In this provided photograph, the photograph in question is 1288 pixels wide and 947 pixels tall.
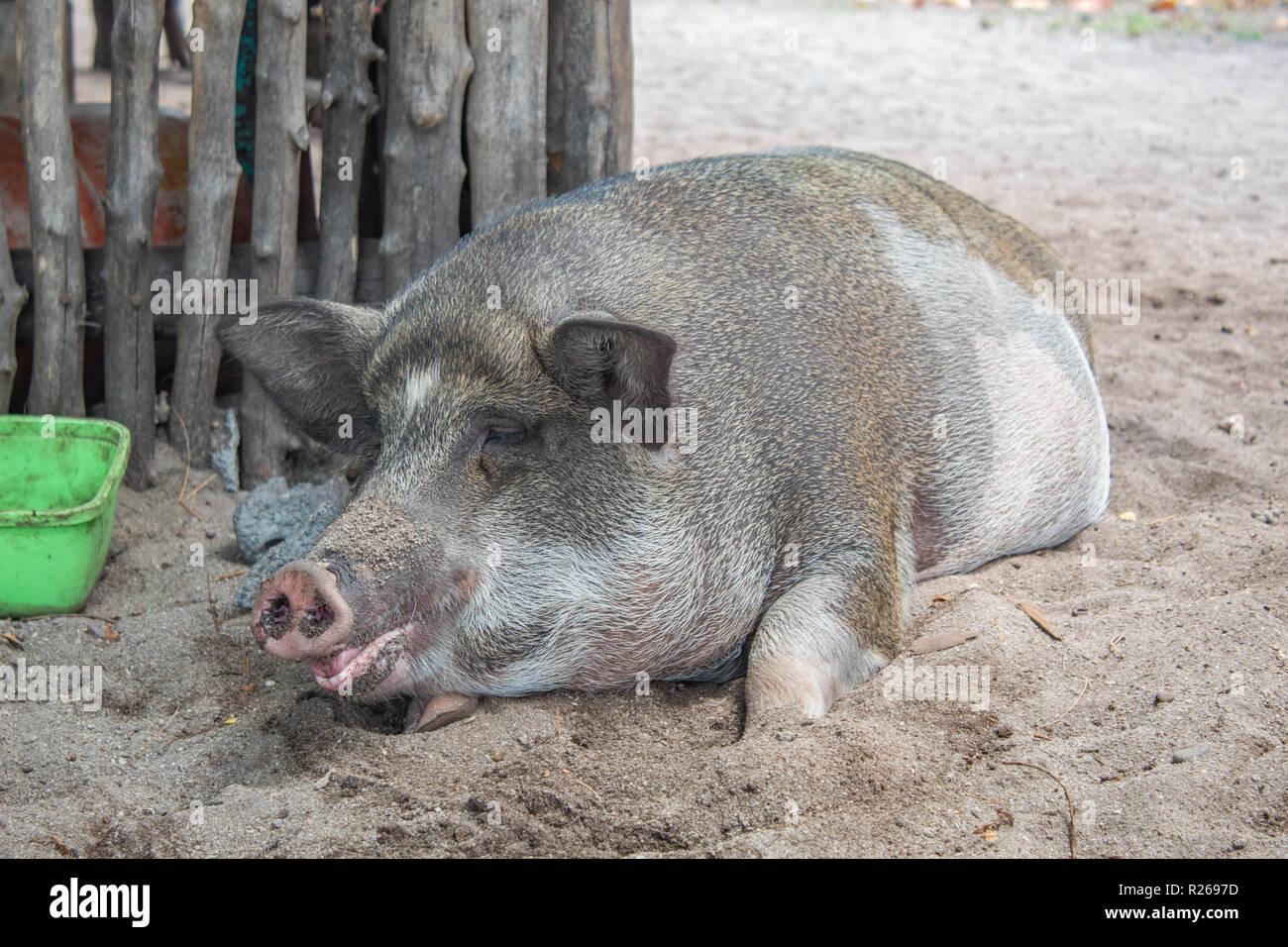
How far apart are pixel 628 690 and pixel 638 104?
7947 millimetres

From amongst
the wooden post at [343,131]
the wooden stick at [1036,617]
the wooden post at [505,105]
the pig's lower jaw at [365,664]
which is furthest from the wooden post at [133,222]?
the wooden stick at [1036,617]

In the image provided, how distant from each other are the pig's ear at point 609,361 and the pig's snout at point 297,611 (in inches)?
33.1

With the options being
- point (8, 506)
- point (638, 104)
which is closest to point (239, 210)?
point (8, 506)

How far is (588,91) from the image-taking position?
5.19 metres

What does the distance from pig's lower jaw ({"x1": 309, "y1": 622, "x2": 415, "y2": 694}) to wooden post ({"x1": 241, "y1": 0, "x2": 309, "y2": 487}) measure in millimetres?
1745

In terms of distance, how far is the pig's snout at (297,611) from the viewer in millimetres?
2975

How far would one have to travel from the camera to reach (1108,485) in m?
4.87

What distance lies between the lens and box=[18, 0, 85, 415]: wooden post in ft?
14.4

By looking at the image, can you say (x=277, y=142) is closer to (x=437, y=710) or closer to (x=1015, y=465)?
(x=437, y=710)

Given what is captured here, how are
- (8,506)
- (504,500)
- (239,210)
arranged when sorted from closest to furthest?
(504,500)
(8,506)
(239,210)

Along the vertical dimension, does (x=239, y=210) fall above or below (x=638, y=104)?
below
